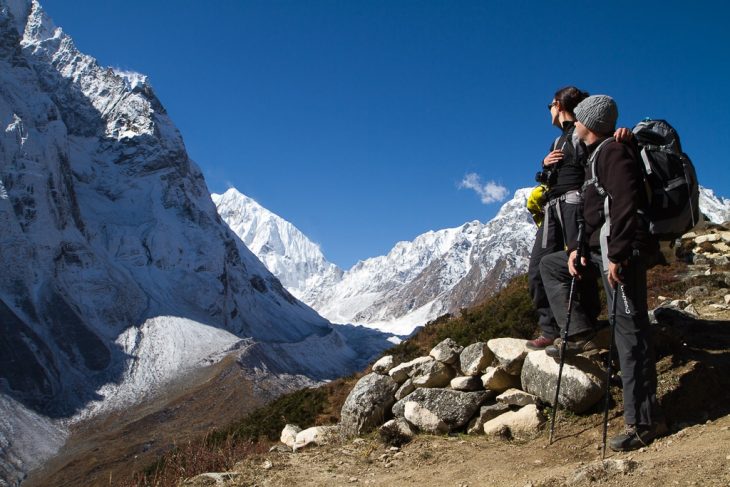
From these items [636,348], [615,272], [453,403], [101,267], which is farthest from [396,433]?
[101,267]

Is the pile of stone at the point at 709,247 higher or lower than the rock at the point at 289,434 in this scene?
higher

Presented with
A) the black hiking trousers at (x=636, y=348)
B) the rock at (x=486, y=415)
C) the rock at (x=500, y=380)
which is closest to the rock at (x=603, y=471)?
the black hiking trousers at (x=636, y=348)

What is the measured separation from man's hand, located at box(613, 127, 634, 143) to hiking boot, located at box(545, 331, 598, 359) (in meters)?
2.17

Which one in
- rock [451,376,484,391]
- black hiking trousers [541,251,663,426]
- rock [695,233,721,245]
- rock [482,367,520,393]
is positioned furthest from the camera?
rock [695,233,721,245]

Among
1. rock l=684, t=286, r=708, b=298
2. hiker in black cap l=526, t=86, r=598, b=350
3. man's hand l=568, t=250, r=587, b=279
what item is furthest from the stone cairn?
man's hand l=568, t=250, r=587, b=279

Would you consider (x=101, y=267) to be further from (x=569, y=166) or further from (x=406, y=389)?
(x=569, y=166)

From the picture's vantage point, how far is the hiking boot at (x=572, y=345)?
6043 millimetres

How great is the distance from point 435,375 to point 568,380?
7.46 ft

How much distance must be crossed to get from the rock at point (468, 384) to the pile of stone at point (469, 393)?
12 millimetres

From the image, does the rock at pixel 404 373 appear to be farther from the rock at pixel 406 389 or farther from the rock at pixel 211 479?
the rock at pixel 211 479

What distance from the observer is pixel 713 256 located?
1533 centimetres

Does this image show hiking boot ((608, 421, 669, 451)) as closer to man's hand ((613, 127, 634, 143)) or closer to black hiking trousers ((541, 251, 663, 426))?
black hiking trousers ((541, 251, 663, 426))

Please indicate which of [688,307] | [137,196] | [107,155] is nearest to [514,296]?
[688,307]

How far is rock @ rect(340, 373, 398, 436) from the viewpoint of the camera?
798 cm
